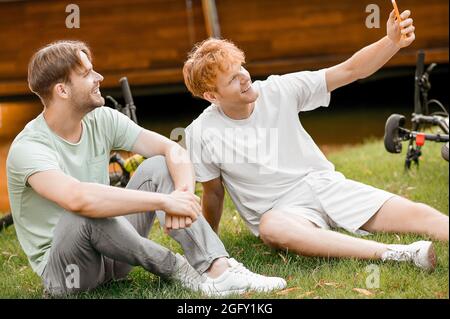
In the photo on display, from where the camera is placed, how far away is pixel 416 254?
2.83 m

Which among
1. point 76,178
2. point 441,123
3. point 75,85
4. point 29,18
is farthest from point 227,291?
point 29,18

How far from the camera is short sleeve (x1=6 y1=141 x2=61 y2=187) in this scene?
2.67 metres

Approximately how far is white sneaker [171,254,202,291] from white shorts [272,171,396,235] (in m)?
0.52

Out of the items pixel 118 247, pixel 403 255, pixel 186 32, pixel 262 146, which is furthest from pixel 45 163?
pixel 186 32

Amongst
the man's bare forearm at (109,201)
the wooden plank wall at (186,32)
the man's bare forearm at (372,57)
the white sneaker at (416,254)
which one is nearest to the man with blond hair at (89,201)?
the man's bare forearm at (109,201)

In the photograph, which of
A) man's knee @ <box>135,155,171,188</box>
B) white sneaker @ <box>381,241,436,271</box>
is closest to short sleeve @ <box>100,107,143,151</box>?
man's knee @ <box>135,155,171,188</box>

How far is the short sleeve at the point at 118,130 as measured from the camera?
3029 mm

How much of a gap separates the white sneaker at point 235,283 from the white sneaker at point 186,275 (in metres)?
0.03

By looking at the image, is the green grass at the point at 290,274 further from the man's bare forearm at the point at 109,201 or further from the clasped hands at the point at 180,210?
the man's bare forearm at the point at 109,201

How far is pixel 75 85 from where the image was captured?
9.29 feet

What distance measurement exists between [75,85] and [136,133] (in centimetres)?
34

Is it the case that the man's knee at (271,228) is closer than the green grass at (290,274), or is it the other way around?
the green grass at (290,274)

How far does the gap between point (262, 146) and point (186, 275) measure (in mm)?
657
